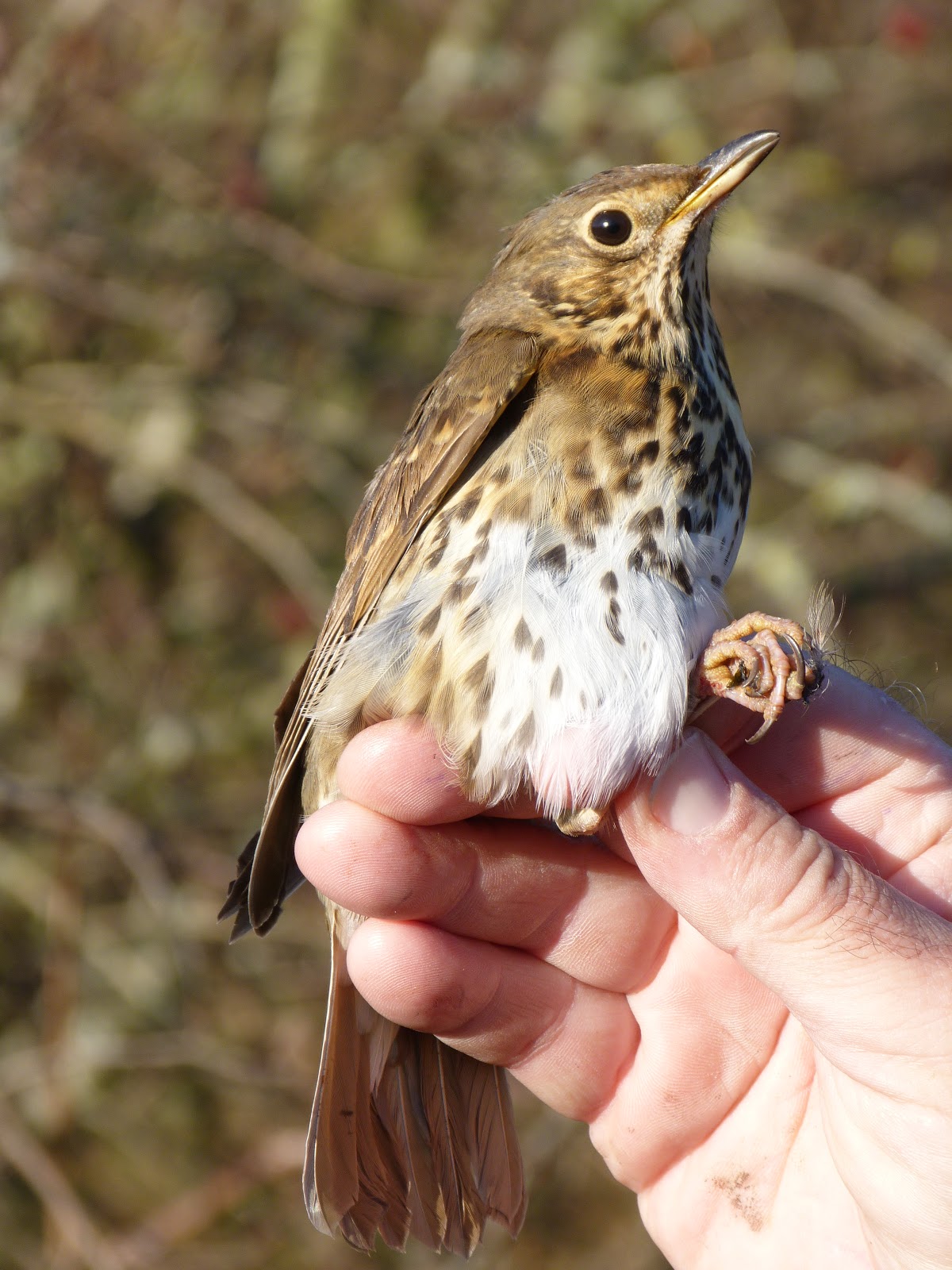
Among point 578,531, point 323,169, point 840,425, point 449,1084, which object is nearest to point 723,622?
point 578,531

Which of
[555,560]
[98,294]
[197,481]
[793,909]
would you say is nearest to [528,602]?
[555,560]

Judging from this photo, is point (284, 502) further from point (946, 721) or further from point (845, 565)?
point (946, 721)

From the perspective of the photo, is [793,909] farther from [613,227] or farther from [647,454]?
[613,227]

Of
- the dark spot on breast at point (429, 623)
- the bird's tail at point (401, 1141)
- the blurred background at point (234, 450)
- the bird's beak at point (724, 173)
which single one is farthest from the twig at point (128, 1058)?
the bird's beak at point (724, 173)

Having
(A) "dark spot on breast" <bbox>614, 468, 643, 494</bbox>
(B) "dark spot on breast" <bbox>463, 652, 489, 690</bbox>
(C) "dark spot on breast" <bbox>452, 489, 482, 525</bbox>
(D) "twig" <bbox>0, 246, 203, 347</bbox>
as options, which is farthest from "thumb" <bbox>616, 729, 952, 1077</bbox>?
(D) "twig" <bbox>0, 246, 203, 347</bbox>

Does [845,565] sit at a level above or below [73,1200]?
above
